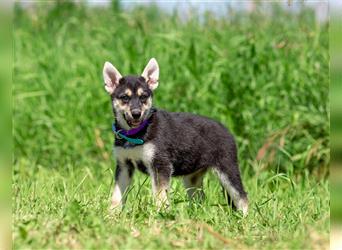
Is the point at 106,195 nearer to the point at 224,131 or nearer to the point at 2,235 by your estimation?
the point at 224,131

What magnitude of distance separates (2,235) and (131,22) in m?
7.82

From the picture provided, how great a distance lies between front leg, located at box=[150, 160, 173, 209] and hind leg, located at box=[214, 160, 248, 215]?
67cm

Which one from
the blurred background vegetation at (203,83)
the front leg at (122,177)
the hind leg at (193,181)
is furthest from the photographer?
the blurred background vegetation at (203,83)

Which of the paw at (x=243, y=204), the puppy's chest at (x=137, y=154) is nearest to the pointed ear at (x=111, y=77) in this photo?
the puppy's chest at (x=137, y=154)

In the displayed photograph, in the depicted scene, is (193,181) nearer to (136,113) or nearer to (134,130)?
(134,130)

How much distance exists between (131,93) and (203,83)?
11.4ft

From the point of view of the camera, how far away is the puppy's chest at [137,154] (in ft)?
23.4

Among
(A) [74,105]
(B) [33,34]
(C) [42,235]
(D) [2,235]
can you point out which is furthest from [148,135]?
(B) [33,34]

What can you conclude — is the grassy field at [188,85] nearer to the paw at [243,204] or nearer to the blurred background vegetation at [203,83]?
the blurred background vegetation at [203,83]

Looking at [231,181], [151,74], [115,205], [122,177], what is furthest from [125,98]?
[231,181]

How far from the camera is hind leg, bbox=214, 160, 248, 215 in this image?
24.9 ft

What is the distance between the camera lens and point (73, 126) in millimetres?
10789

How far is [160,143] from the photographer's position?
287 inches

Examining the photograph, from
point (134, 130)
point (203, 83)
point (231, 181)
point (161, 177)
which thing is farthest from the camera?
point (203, 83)
